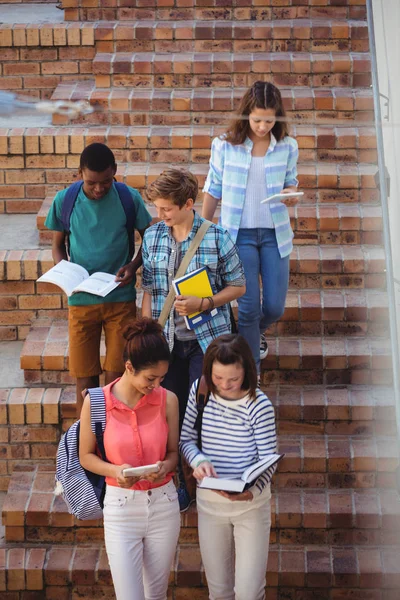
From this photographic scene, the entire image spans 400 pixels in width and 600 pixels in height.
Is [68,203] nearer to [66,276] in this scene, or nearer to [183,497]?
[66,276]

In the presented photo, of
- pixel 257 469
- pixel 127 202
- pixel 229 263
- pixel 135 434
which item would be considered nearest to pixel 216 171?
pixel 127 202

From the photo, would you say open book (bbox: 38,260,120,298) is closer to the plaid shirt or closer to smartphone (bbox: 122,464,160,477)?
the plaid shirt

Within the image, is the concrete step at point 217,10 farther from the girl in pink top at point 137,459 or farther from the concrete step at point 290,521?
the girl in pink top at point 137,459

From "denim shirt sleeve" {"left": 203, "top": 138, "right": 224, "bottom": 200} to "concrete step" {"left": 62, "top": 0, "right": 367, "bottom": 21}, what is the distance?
2657mm

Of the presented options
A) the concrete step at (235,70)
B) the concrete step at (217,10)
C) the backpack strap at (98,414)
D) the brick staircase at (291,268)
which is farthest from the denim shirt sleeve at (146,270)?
the concrete step at (217,10)

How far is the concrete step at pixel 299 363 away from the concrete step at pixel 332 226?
2.52ft

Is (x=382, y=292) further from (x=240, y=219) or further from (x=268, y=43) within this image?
(x=268, y=43)

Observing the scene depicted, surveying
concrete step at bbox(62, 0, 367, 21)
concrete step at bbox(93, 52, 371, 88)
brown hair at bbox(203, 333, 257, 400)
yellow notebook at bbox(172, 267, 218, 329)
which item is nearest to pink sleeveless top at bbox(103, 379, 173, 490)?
brown hair at bbox(203, 333, 257, 400)

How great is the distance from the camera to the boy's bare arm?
4664mm

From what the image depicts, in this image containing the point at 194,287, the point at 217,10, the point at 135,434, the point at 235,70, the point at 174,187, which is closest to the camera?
the point at 135,434

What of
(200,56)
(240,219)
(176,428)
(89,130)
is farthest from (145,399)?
(200,56)

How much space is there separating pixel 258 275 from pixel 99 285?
0.84 m

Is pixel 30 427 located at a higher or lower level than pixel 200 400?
lower

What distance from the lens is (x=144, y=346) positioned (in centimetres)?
384
